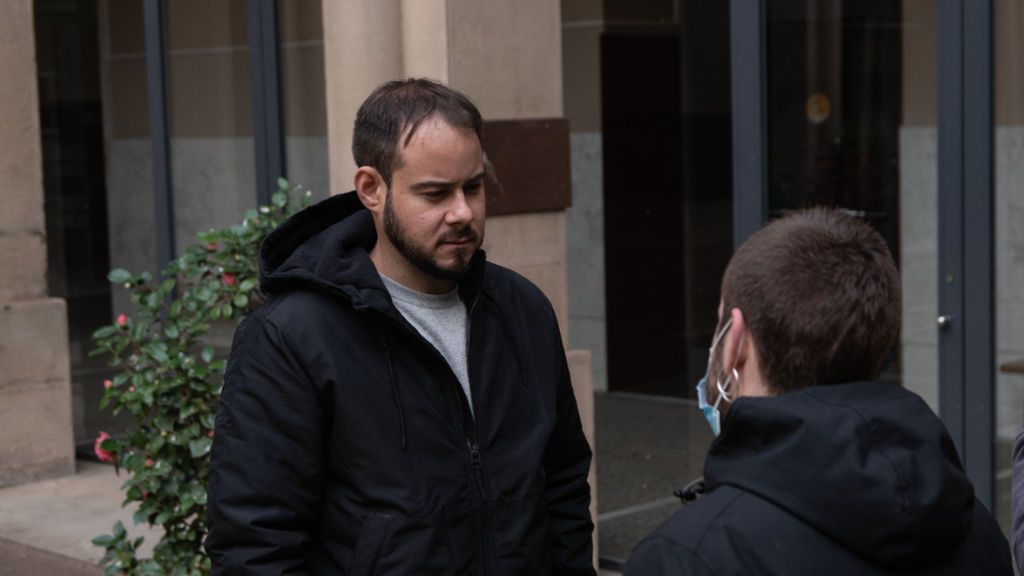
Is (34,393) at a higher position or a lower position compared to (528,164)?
lower

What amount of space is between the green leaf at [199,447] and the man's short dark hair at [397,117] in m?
2.04

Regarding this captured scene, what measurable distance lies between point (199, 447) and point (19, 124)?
4.08 m

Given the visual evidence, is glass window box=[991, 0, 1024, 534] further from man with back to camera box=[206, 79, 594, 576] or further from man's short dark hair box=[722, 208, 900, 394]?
man's short dark hair box=[722, 208, 900, 394]

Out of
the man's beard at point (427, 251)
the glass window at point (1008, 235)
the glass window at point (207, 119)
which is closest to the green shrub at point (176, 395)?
the man's beard at point (427, 251)

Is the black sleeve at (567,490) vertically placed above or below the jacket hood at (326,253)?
below

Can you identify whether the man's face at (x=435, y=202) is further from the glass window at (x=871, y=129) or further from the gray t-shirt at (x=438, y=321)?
the glass window at (x=871, y=129)

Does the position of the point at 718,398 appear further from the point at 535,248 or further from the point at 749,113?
the point at 535,248

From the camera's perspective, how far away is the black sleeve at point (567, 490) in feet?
11.2

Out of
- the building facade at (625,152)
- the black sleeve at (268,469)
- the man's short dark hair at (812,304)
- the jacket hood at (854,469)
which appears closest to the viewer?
the jacket hood at (854,469)

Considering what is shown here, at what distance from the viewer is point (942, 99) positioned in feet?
17.8

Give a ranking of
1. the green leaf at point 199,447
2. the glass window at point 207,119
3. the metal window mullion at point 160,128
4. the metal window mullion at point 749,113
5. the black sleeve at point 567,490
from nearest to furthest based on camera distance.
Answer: the black sleeve at point 567,490 < the green leaf at point 199,447 < the metal window mullion at point 749,113 < the glass window at point 207,119 < the metal window mullion at point 160,128

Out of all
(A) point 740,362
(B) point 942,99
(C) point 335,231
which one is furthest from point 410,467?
(B) point 942,99

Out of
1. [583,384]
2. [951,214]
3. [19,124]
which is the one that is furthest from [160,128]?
[951,214]

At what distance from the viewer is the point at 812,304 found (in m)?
2.07
